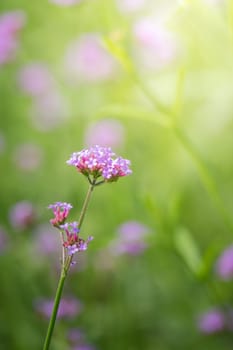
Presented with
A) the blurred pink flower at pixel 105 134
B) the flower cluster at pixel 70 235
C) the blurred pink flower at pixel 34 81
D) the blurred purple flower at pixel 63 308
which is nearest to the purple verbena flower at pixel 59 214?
the flower cluster at pixel 70 235

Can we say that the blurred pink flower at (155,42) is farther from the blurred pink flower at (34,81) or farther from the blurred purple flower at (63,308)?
the blurred purple flower at (63,308)

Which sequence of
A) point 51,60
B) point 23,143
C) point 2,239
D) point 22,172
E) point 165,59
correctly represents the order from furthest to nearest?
1. point 51,60
2. point 23,143
3. point 22,172
4. point 165,59
5. point 2,239

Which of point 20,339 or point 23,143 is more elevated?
point 23,143

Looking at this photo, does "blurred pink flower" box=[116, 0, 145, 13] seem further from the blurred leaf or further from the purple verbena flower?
the purple verbena flower

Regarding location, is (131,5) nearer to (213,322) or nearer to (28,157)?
(28,157)

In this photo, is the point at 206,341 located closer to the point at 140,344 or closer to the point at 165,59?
the point at 140,344

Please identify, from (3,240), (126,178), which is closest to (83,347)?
(3,240)

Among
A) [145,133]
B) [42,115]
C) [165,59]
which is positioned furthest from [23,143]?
[165,59]
